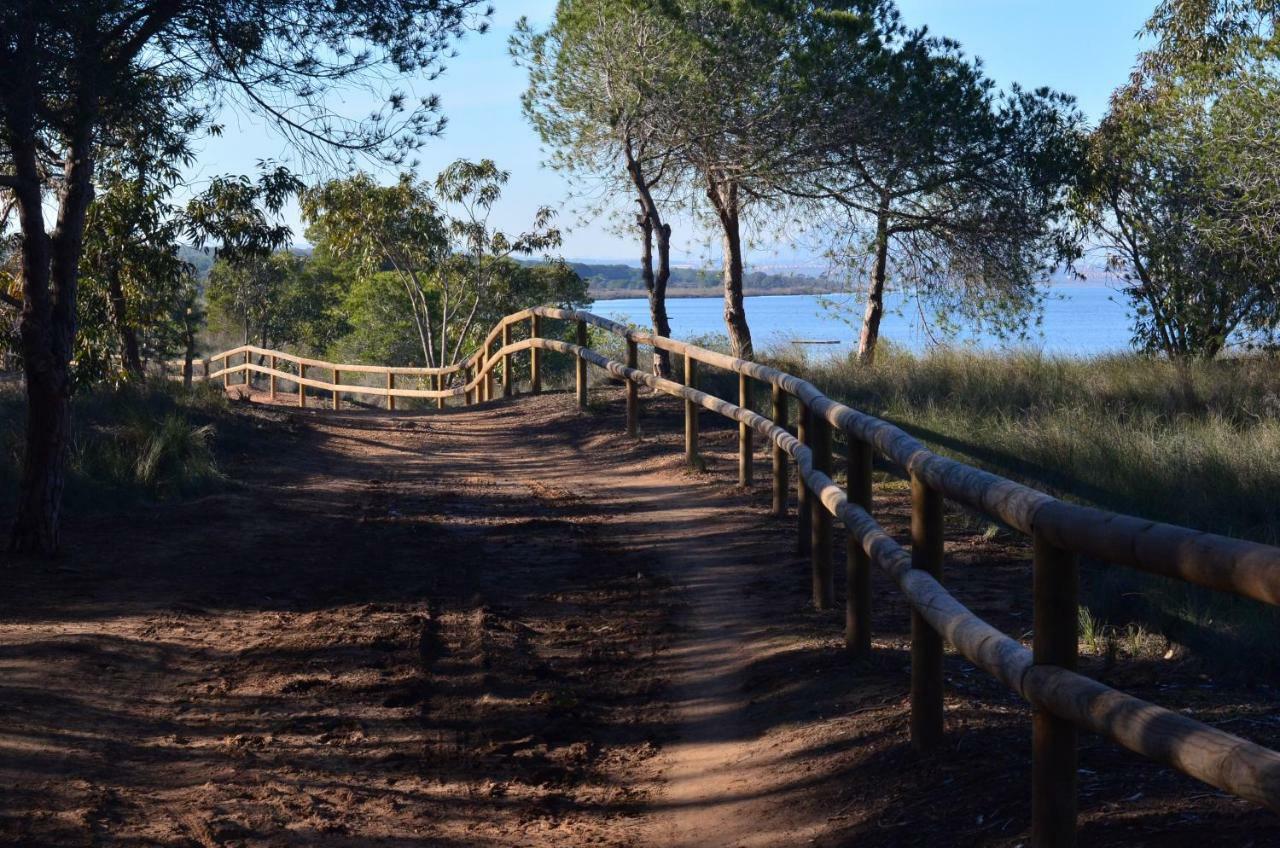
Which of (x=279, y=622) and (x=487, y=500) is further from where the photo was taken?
(x=487, y=500)

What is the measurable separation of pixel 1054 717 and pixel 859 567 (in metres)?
2.35

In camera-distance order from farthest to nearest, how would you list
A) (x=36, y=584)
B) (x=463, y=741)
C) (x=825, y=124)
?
(x=825, y=124), (x=36, y=584), (x=463, y=741)

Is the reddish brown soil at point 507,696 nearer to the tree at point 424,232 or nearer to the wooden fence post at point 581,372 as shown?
the wooden fence post at point 581,372

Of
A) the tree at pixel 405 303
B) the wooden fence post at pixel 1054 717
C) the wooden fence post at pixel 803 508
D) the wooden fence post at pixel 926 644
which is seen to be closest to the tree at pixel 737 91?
the wooden fence post at pixel 803 508

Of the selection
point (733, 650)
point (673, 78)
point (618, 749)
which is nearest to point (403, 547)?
point (733, 650)

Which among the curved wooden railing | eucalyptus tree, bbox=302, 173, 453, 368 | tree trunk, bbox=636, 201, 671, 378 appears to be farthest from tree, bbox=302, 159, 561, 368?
the curved wooden railing

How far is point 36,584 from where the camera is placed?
7.25 m

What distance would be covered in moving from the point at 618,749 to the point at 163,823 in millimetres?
1761

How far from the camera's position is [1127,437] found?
11023 millimetres

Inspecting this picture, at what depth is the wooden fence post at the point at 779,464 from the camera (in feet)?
29.2

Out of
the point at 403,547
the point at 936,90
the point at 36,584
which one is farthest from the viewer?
the point at 936,90

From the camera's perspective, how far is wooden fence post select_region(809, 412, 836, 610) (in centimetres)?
651

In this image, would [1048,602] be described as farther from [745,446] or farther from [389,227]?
[389,227]

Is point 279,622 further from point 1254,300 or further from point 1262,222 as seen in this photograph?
point 1254,300
